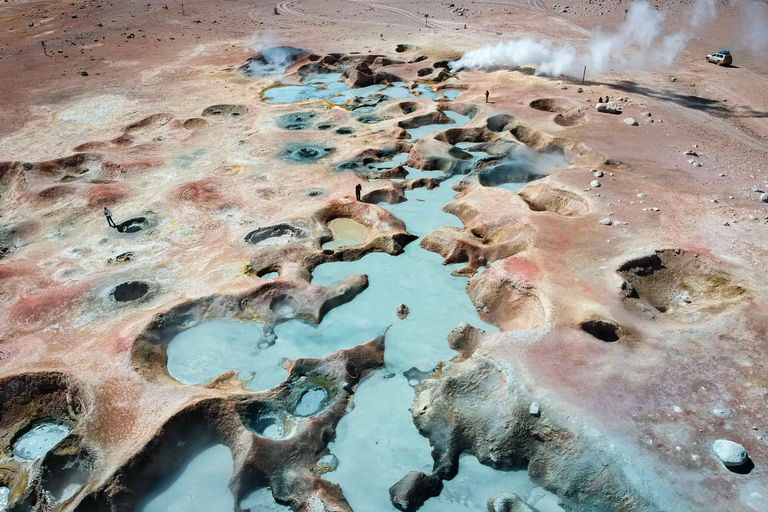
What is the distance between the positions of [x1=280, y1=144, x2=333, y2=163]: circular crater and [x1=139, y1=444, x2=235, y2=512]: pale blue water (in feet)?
50.7

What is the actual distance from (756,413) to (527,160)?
14.3 metres

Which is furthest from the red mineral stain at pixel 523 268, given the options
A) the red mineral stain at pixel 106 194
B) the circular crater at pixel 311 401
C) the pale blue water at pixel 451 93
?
the pale blue water at pixel 451 93

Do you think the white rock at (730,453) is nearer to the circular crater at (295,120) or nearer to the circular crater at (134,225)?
the circular crater at (134,225)

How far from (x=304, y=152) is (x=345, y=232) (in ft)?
24.1

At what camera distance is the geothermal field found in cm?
1098

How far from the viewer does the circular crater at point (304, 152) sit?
24.7 metres

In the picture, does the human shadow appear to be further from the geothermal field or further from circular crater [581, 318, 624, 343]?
circular crater [581, 318, 624, 343]

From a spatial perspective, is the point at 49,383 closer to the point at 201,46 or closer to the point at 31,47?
the point at 201,46

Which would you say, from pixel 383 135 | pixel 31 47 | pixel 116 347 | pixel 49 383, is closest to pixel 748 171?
pixel 383 135

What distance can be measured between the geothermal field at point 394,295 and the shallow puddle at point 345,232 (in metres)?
0.13

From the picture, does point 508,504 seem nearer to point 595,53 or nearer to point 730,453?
point 730,453

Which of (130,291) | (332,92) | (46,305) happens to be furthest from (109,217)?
(332,92)

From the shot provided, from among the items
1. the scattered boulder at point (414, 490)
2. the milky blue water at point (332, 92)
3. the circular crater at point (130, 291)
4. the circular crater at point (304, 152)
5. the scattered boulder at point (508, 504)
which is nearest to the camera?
the scattered boulder at point (508, 504)

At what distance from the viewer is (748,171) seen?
20641mm
